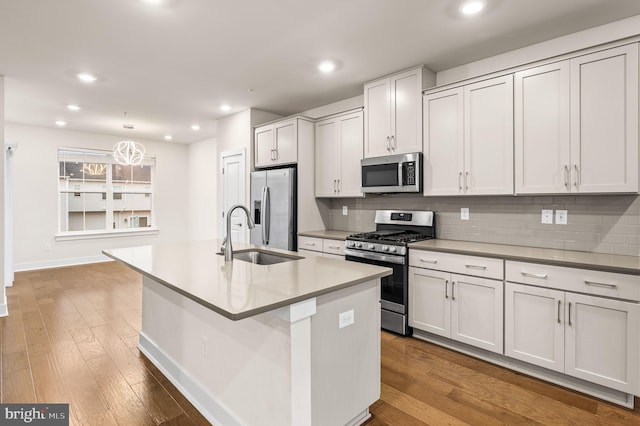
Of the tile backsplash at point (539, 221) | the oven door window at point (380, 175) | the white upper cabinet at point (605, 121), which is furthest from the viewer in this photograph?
the oven door window at point (380, 175)

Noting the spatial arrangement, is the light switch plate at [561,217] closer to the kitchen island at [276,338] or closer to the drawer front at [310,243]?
the kitchen island at [276,338]

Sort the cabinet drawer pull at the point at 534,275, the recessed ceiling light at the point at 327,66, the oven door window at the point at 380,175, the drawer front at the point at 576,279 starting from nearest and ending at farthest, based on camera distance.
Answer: the drawer front at the point at 576,279, the cabinet drawer pull at the point at 534,275, the recessed ceiling light at the point at 327,66, the oven door window at the point at 380,175

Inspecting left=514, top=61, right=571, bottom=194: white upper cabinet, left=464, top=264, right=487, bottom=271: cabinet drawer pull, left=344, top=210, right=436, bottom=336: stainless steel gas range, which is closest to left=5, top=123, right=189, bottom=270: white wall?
left=344, top=210, right=436, bottom=336: stainless steel gas range

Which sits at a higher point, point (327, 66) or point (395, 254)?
point (327, 66)

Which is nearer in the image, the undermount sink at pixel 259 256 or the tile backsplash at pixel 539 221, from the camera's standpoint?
the tile backsplash at pixel 539 221

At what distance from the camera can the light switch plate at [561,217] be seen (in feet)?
9.09

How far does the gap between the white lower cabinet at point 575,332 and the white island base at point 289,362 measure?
126 centimetres

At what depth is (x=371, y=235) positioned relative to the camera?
3553 millimetres

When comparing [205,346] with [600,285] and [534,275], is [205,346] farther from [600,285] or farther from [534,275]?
[600,285]

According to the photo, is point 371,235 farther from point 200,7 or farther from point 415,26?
point 200,7

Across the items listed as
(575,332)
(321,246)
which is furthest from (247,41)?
(575,332)

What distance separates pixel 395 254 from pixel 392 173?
88cm

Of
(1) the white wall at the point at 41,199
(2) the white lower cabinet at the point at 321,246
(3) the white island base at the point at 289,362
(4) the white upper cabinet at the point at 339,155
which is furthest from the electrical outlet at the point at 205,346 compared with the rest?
(1) the white wall at the point at 41,199

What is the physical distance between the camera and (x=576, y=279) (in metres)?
2.25
